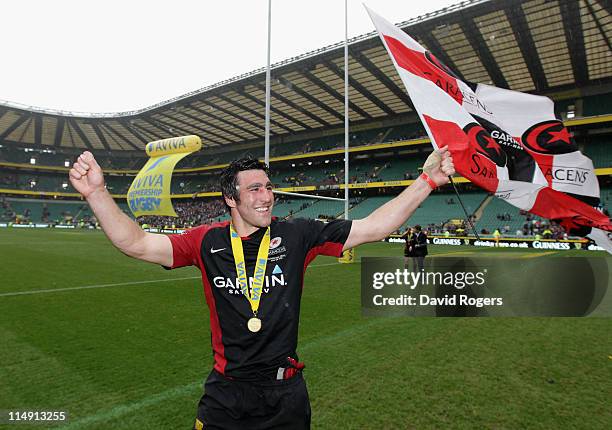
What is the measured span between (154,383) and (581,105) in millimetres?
40624

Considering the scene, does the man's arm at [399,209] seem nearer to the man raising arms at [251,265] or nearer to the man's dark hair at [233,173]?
the man raising arms at [251,265]

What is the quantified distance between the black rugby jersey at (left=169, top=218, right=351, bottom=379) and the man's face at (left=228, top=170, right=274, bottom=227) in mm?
103

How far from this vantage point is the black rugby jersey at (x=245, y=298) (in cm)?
183

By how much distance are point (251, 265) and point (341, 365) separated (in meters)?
3.07

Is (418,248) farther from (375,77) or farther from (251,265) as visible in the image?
(375,77)

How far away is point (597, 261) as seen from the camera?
15.9 m

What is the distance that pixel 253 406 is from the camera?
174cm

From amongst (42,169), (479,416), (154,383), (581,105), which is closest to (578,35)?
(581,105)

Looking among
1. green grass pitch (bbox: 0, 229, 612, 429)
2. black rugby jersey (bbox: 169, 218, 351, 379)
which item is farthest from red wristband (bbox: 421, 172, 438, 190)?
green grass pitch (bbox: 0, 229, 612, 429)

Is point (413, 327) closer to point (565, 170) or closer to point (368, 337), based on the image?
point (368, 337)

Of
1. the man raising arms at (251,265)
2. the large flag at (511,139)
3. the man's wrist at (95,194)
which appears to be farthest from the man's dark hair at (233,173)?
the large flag at (511,139)

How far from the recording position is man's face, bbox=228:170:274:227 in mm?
1947
